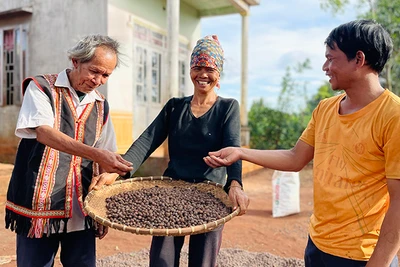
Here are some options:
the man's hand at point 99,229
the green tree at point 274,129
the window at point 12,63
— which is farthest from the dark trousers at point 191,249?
the green tree at point 274,129

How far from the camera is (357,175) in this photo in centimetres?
152

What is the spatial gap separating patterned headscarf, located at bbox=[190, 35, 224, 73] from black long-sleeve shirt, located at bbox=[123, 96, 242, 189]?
8.8 inches

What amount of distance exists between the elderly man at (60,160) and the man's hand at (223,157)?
0.46 meters

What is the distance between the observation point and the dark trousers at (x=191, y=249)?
6.81ft

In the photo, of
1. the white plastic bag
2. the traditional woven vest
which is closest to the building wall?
the white plastic bag

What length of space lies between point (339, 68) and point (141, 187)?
1.41m

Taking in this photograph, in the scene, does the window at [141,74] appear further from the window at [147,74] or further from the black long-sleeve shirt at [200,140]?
the black long-sleeve shirt at [200,140]

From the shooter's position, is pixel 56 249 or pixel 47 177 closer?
pixel 47 177

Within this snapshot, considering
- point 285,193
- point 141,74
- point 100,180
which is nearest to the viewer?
point 100,180

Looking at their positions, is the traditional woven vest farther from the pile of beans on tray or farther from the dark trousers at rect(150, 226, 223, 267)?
the dark trousers at rect(150, 226, 223, 267)

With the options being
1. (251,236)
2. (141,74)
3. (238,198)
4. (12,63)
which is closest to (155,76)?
(141,74)

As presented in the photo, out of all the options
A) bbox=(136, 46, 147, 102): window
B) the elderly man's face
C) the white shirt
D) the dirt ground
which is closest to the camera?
the white shirt

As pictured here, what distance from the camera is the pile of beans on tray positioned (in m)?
1.91

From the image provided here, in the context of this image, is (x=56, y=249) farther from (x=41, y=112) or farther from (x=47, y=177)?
(x=41, y=112)
